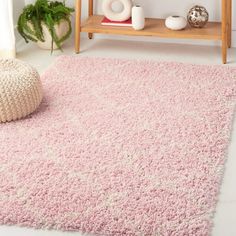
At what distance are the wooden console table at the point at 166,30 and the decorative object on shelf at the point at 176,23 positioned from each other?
0.09 feet

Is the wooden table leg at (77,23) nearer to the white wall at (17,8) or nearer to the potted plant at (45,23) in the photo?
the potted plant at (45,23)

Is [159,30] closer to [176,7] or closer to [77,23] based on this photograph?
[176,7]

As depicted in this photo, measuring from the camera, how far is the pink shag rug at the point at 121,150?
6.24ft

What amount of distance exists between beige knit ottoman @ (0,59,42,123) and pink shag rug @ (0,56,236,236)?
55 millimetres

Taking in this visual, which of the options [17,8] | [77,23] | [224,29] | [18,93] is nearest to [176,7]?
[224,29]

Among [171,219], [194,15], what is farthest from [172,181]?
[194,15]

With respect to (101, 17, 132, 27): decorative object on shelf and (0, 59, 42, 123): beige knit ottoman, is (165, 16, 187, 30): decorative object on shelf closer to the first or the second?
(101, 17, 132, 27): decorative object on shelf

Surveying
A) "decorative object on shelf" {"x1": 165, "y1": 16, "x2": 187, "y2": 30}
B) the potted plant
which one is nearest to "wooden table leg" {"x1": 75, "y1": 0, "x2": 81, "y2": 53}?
the potted plant

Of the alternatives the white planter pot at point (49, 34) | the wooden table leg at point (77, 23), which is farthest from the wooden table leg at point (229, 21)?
the white planter pot at point (49, 34)

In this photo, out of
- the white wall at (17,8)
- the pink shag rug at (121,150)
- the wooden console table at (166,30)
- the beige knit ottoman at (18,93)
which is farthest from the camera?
the white wall at (17,8)

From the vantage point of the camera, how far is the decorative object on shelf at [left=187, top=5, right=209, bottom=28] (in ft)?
10.8

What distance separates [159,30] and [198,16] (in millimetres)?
238

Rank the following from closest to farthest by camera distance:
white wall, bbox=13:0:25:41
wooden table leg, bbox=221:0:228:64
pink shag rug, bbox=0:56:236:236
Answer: pink shag rug, bbox=0:56:236:236, wooden table leg, bbox=221:0:228:64, white wall, bbox=13:0:25:41

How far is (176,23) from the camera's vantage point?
10.8ft
